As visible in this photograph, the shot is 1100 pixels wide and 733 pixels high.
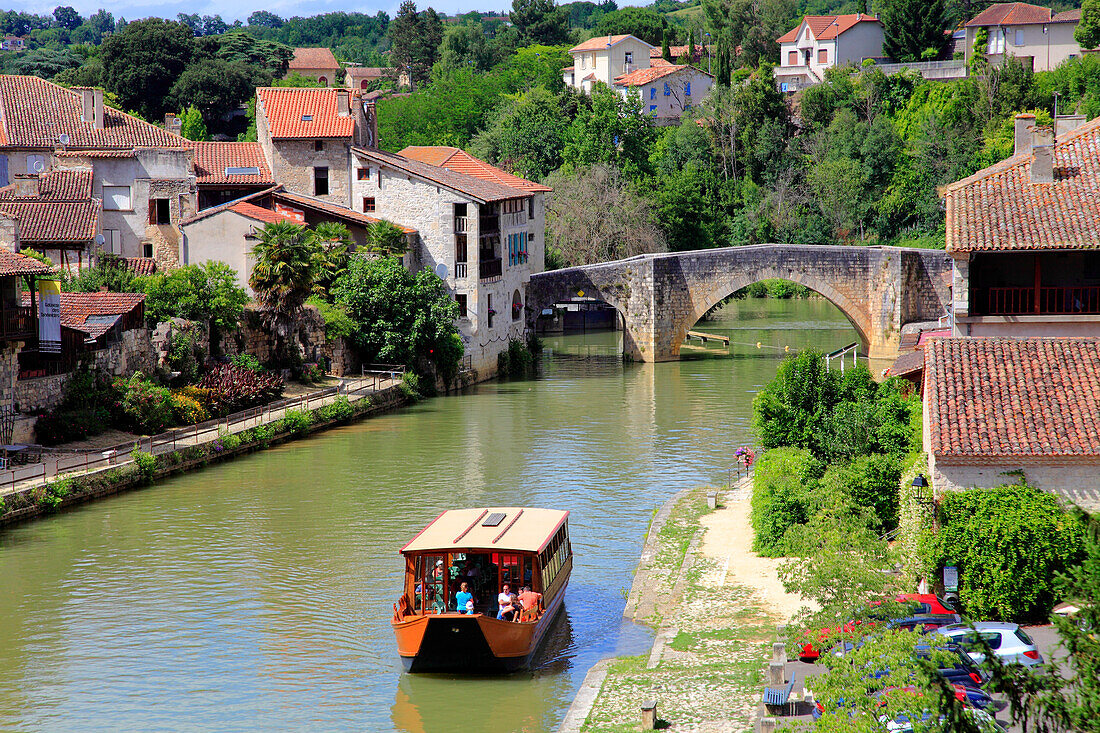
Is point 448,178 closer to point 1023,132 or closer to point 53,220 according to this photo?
point 53,220

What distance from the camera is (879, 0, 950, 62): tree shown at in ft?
275

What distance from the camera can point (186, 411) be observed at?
3453cm

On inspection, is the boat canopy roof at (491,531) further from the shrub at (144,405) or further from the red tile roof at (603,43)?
the red tile roof at (603,43)

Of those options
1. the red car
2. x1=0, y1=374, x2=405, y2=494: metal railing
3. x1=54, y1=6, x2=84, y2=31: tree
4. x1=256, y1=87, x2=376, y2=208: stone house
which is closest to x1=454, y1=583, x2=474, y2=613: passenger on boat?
the red car

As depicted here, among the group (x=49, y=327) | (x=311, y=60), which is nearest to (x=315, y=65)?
(x=311, y=60)

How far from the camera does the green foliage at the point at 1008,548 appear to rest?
698 inches

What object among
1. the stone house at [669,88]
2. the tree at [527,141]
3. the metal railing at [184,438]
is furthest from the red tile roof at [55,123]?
the stone house at [669,88]

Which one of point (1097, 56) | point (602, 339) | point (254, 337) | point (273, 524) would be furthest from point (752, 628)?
point (1097, 56)

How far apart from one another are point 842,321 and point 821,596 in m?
47.2

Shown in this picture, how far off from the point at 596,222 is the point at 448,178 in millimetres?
15569

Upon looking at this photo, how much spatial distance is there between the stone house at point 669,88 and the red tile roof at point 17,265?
63.3 metres

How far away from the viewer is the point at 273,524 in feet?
89.3

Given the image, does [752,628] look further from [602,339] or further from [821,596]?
[602,339]

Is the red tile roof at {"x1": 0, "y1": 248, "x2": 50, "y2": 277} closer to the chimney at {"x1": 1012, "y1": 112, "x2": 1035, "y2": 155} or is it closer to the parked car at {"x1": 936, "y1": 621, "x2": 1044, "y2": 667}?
the parked car at {"x1": 936, "y1": 621, "x2": 1044, "y2": 667}
